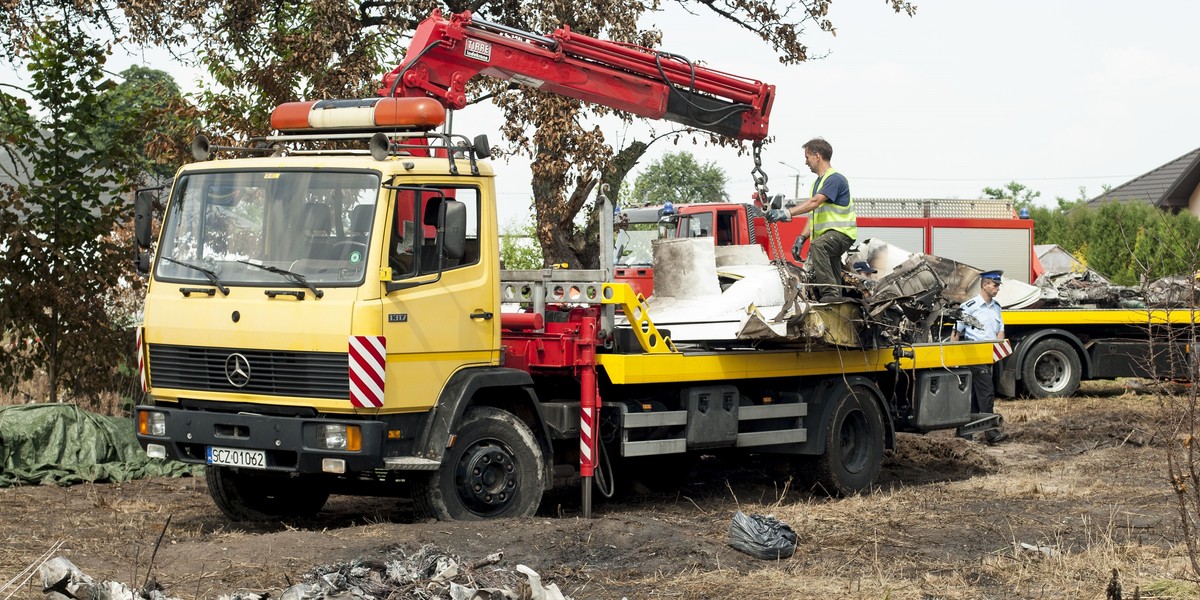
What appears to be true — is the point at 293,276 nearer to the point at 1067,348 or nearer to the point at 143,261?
the point at 143,261

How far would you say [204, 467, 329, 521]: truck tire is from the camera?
9.63 meters

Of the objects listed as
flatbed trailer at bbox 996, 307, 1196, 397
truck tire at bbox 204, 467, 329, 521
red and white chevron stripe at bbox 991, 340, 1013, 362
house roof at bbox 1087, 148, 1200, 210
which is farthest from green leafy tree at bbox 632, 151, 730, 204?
truck tire at bbox 204, 467, 329, 521

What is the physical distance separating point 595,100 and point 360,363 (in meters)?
3.64

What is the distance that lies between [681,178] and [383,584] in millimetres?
45826

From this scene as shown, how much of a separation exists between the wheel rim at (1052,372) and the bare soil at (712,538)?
662 cm

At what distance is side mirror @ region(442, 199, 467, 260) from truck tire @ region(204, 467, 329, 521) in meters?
2.11

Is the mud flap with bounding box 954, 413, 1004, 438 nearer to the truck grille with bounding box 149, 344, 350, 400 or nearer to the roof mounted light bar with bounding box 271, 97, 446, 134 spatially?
the roof mounted light bar with bounding box 271, 97, 446, 134

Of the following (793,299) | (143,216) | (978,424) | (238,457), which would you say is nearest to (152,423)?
(238,457)

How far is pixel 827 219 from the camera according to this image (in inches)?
446

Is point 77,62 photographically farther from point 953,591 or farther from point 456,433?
point 953,591

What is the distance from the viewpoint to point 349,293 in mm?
8422

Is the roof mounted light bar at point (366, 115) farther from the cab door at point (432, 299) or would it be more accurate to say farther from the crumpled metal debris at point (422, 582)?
the crumpled metal debris at point (422, 582)

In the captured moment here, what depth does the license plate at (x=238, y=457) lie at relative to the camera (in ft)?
28.3

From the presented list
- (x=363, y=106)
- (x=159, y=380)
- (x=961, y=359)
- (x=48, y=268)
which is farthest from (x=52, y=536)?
(x=961, y=359)
